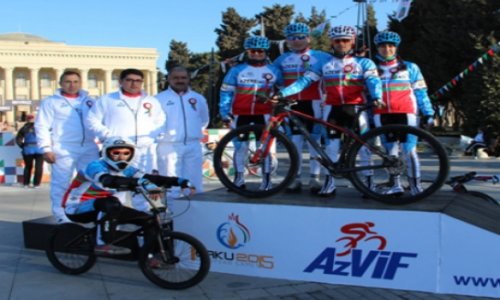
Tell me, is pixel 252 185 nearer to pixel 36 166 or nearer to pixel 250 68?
pixel 250 68

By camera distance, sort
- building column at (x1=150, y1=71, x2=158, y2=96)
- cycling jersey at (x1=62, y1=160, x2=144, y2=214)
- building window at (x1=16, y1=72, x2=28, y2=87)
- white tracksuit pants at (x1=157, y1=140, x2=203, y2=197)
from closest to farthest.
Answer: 1. cycling jersey at (x1=62, y1=160, x2=144, y2=214)
2. white tracksuit pants at (x1=157, y1=140, x2=203, y2=197)
3. building window at (x1=16, y1=72, x2=28, y2=87)
4. building column at (x1=150, y1=71, x2=158, y2=96)

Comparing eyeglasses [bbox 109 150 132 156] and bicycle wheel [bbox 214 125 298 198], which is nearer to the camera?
eyeglasses [bbox 109 150 132 156]

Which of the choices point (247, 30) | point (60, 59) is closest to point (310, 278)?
point (247, 30)

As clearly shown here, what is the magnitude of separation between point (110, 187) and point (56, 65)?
80.6m

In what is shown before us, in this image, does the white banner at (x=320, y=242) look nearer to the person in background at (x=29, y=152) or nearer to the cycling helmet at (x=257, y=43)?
the cycling helmet at (x=257, y=43)

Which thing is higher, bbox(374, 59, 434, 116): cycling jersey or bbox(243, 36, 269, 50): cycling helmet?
bbox(243, 36, 269, 50): cycling helmet

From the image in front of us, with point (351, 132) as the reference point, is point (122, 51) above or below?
above

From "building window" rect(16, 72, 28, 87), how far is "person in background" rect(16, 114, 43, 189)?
247ft

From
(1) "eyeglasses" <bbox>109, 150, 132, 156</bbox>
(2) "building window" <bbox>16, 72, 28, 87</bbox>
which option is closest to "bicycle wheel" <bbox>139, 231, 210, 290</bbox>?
(1) "eyeglasses" <bbox>109, 150, 132, 156</bbox>

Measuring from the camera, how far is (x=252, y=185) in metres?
6.01

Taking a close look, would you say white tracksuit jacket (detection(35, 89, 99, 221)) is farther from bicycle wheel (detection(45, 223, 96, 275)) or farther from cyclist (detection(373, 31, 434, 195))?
cyclist (detection(373, 31, 434, 195))

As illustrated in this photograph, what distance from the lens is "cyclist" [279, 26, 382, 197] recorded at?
532 cm

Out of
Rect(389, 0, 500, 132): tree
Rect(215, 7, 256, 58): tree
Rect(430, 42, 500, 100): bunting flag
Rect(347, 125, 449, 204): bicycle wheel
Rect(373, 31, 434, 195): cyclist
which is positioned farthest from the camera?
Rect(215, 7, 256, 58): tree

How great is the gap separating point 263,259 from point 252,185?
1190 mm
